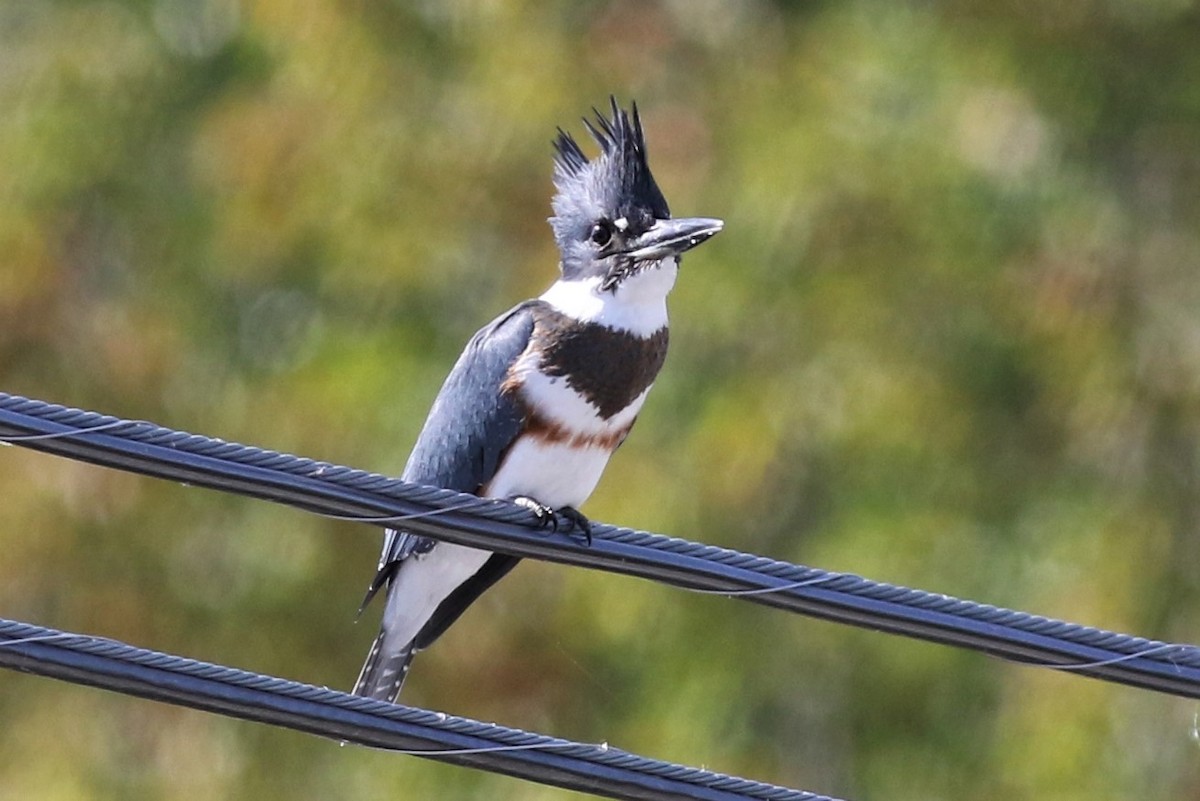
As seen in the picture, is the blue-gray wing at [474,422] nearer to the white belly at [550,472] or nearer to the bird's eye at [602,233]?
the white belly at [550,472]

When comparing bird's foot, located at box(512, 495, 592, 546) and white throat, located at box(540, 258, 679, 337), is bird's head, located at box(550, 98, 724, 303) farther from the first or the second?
bird's foot, located at box(512, 495, 592, 546)

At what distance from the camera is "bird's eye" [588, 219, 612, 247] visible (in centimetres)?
381

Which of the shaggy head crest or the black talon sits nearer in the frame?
the black talon

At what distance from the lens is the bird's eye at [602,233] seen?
3812 millimetres

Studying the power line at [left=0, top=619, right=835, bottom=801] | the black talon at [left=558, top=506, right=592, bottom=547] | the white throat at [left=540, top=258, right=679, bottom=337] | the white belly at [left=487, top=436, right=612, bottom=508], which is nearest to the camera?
the power line at [left=0, top=619, right=835, bottom=801]

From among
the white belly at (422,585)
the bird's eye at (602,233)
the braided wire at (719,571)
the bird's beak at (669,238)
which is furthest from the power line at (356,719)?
the bird's eye at (602,233)

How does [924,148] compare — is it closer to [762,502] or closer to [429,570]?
[762,502]

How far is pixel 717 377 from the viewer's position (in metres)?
5.87

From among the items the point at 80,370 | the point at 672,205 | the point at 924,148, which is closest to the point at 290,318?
the point at 80,370

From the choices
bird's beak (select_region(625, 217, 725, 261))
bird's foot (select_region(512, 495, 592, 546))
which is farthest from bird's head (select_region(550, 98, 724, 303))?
bird's foot (select_region(512, 495, 592, 546))

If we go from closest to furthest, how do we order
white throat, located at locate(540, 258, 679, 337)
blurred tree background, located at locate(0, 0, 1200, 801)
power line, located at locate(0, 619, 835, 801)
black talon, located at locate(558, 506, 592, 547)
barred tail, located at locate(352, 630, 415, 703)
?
power line, located at locate(0, 619, 835, 801)
black talon, located at locate(558, 506, 592, 547)
white throat, located at locate(540, 258, 679, 337)
barred tail, located at locate(352, 630, 415, 703)
blurred tree background, located at locate(0, 0, 1200, 801)

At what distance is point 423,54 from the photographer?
651 cm

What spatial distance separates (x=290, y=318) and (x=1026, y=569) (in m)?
2.20

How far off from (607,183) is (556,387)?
0.44 metres
